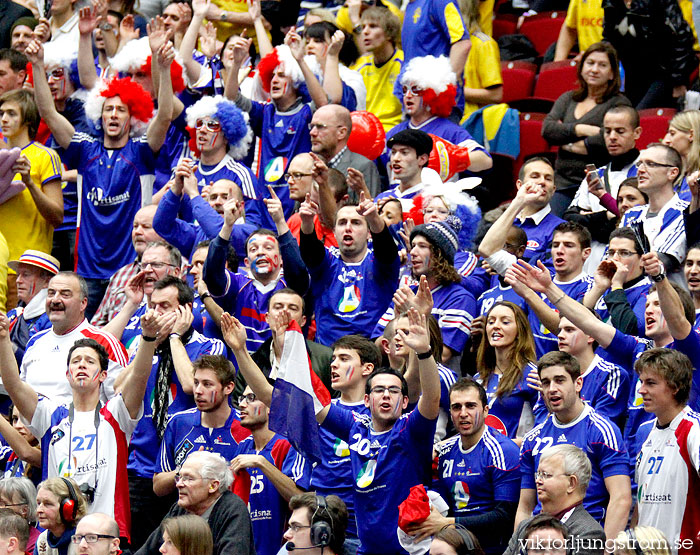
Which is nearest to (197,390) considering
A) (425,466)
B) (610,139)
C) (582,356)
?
(425,466)

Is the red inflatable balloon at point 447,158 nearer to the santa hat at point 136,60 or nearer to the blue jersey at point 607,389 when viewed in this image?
the santa hat at point 136,60

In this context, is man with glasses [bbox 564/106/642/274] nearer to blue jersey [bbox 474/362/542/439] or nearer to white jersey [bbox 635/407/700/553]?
blue jersey [bbox 474/362/542/439]

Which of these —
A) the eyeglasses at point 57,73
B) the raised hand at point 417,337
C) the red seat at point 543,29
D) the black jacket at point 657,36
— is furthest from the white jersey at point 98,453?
the red seat at point 543,29

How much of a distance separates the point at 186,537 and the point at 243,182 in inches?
164

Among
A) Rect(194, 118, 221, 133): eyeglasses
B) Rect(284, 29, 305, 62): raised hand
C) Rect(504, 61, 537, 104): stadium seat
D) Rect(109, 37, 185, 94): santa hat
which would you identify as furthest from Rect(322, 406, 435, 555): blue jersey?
Rect(504, 61, 537, 104): stadium seat

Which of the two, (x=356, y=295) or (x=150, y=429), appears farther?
A: (x=356, y=295)

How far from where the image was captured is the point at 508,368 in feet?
25.5

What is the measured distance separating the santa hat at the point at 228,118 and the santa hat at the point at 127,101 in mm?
371

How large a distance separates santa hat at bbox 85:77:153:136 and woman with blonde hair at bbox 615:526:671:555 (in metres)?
6.22

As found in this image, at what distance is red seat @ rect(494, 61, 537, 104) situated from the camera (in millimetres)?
12367

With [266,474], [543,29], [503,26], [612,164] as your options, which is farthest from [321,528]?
[503,26]

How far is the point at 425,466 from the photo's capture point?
7.09 meters

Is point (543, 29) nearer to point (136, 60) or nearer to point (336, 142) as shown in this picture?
point (336, 142)

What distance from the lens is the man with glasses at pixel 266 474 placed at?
7551mm
